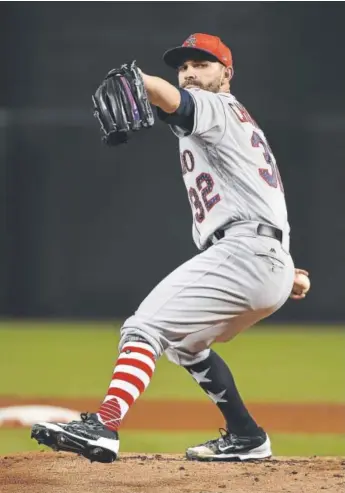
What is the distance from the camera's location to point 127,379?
3160 mm

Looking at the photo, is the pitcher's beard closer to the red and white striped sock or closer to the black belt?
the black belt

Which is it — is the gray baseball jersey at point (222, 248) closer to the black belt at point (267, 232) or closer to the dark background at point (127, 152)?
the black belt at point (267, 232)

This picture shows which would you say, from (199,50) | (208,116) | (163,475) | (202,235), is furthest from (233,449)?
(199,50)

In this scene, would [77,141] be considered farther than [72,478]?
Yes

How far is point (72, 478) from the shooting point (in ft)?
11.8

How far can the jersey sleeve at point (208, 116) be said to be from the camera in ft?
10.7

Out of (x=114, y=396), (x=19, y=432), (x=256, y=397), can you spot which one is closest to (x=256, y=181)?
(x=114, y=396)

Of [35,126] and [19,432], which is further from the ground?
[35,126]

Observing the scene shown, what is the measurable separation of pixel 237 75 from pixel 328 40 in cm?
83

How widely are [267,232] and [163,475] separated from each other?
0.95m

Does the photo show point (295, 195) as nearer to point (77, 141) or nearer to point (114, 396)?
point (77, 141)

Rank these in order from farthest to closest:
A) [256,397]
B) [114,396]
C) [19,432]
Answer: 1. [256,397]
2. [19,432]
3. [114,396]

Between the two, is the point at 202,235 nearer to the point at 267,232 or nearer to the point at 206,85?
the point at 267,232

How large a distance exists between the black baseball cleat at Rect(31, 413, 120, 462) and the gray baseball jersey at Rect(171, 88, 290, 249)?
0.80 m
